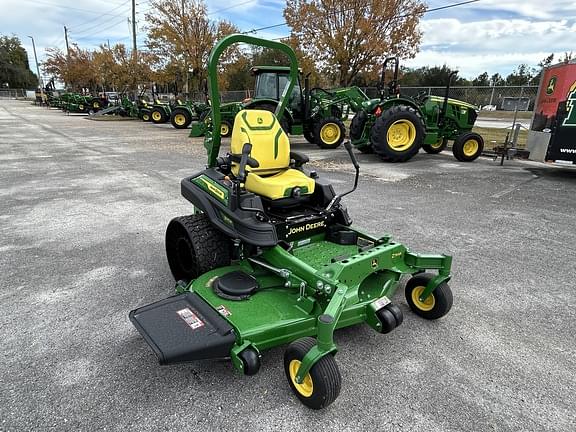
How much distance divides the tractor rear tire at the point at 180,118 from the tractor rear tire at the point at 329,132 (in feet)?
27.7

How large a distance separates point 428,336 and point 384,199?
Result: 3650mm

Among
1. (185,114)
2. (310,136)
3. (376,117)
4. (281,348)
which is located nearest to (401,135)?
(376,117)

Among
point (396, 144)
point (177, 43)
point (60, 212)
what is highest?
point (177, 43)

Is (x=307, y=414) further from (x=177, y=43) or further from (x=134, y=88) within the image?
(x=134, y=88)

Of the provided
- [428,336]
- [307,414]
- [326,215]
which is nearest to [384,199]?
[326,215]

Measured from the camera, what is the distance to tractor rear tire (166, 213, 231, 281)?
304 cm

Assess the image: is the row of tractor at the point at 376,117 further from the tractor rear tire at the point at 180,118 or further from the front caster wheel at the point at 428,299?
the front caster wheel at the point at 428,299

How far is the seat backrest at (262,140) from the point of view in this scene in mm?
3352

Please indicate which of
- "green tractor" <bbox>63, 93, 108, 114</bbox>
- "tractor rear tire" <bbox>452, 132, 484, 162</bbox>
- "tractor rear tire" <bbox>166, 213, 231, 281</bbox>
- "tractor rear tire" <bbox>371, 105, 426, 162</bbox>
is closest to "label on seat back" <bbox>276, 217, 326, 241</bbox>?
"tractor rear tire" <bbox>166, 213, 231, 281</bbox>

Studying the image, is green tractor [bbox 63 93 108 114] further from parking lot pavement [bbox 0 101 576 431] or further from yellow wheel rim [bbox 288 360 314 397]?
yellow wheel rim [bbox 288 360 314 397]

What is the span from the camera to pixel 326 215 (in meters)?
3.15

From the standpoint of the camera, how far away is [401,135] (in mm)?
9195

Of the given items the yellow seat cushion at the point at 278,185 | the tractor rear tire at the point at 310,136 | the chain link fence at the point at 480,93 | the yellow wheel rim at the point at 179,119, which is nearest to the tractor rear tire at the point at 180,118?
the yellow wheel rim at the point at 179,119

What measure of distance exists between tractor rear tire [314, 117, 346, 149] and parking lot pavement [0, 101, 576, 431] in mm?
5908
